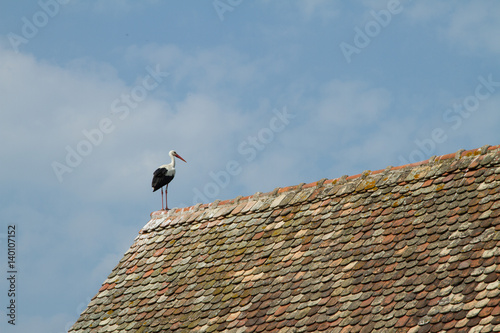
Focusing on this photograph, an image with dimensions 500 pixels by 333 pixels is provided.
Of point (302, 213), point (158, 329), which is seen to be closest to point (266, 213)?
point (302, 213)

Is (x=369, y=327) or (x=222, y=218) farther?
(x=222, y=218)

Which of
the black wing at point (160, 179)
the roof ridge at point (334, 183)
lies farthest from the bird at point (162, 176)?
the roof ridge at point (334, 183)

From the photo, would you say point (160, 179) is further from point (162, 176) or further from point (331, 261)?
point (331, 261)

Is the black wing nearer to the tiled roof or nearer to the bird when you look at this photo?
the bird

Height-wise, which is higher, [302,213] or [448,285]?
[302,213]

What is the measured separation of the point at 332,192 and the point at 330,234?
3.59 feet

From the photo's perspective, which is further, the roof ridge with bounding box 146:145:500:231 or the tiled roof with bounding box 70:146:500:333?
the roof ridge with bounding box 146:145:500:231

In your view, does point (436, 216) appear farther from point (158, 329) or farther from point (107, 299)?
point (107, 299)

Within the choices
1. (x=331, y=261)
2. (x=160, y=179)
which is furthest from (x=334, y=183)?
(x=160, y=179)

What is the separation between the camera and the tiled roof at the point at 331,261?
10.4 metres

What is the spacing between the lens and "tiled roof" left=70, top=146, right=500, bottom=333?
10.4m

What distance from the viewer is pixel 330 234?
1251cm

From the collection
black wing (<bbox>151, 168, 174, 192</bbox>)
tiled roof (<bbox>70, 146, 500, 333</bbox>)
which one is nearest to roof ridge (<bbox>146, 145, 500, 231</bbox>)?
tiled roof (<bbox>70, 146, 500, 333</bbox>)

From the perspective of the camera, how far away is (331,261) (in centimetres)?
1195
